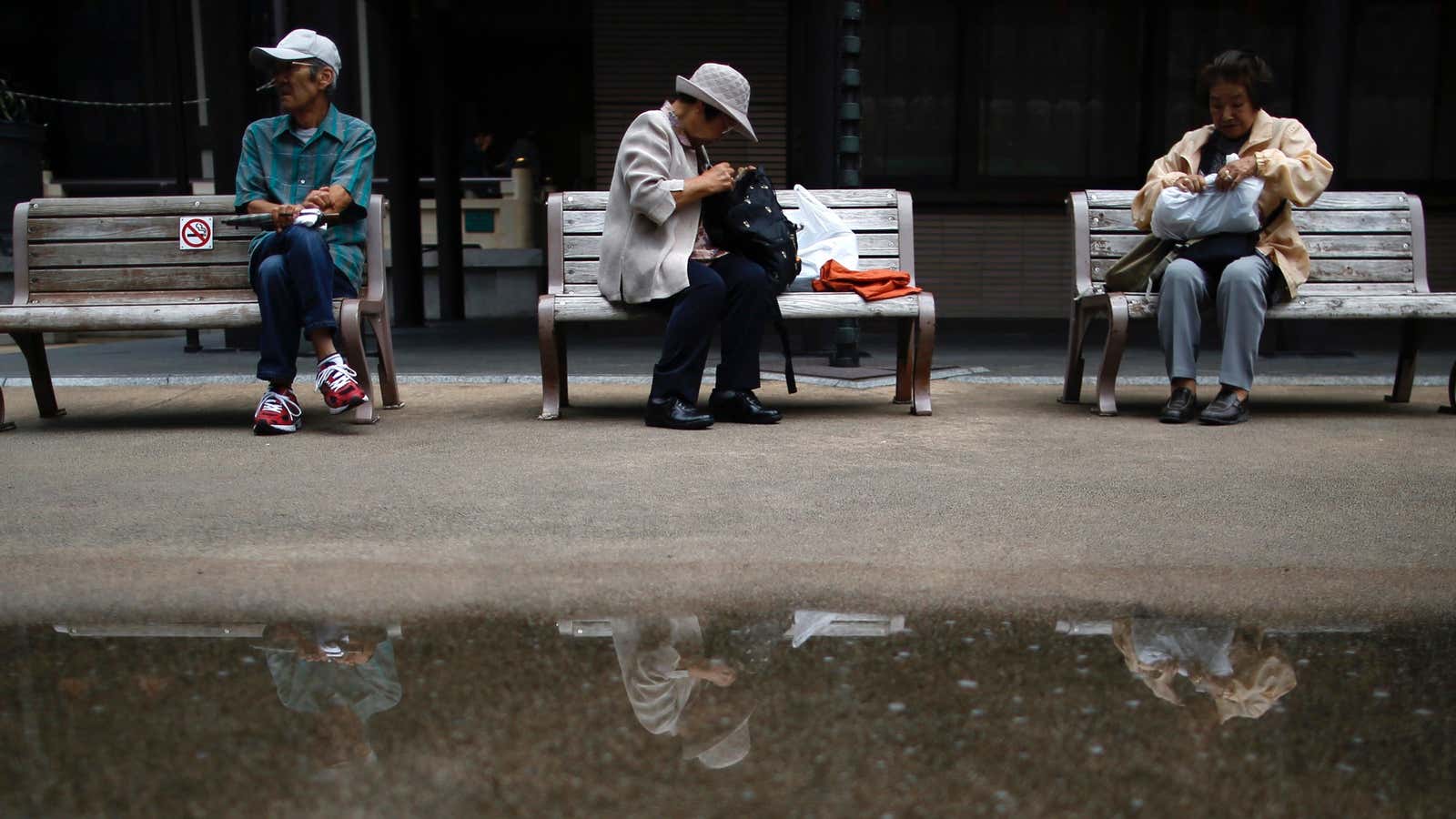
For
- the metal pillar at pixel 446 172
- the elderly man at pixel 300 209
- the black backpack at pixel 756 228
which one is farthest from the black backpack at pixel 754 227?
the metal pillar at pixel 446 172

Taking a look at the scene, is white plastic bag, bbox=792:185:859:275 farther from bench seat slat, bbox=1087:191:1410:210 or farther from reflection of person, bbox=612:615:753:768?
reflection of person, bbox=612:615:753:768

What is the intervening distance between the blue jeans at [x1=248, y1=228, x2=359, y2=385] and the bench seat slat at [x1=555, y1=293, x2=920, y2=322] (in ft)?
2.84

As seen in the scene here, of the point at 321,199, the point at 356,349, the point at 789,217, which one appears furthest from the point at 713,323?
the point at 321,199

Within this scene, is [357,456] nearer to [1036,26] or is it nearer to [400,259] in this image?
[400,259]

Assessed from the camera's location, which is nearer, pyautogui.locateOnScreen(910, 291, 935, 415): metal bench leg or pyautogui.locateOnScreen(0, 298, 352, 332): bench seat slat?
pyautogui.locateOnScreen(0, 298, 352, 332): bench seat slat

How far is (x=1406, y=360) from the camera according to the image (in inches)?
228

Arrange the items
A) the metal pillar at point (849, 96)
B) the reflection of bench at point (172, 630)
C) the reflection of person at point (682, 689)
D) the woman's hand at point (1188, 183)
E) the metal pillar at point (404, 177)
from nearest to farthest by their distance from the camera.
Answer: the reflection of person at point (682, 689), the reflection of bench at point (172, 630), the woman's hand at point (1188, 183), the metal pillar at point (849, 96), the metal pillar at point (404, 177)

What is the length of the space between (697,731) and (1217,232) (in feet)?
Answer: 12.9

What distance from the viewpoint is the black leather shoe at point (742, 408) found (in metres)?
5.21

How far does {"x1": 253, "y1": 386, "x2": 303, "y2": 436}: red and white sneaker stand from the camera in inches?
195

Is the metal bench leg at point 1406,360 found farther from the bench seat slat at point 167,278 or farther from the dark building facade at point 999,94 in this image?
the dark building facade at point 999,94

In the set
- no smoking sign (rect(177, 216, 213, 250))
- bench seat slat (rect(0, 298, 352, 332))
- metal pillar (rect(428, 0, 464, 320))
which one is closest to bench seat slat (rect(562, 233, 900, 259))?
bench seat slat (rect(0, 298, 352, 332))

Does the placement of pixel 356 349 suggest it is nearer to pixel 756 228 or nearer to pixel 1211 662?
pixel 756 228

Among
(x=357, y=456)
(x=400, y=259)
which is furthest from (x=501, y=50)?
(x=357, y=456)
